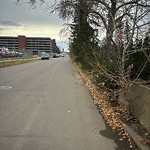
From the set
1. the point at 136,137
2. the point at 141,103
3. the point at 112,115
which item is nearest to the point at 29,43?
the point at 112,115

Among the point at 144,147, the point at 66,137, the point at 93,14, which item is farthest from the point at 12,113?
the point at 93,14

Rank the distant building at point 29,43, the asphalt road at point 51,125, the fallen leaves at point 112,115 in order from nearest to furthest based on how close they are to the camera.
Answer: the asphalt road at point 51,125 < the fallen leaves at point 112,115 < the distant building at point 29,43

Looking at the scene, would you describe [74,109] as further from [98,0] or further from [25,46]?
[25,46]

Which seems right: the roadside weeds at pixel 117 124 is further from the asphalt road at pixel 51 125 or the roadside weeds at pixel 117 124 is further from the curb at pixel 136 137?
the asphalt road at pixel 51 125

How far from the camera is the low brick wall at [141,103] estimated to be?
7425 millimetres

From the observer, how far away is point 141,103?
26.5 feet

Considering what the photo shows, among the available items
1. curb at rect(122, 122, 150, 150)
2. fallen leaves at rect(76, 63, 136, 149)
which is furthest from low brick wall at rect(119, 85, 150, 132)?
fallen leaves at rect(76, 63, 136, 149)

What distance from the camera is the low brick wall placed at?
24.4 feet

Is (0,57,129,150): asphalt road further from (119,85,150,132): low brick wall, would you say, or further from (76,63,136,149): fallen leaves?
(119,85,150,132): low brick wall

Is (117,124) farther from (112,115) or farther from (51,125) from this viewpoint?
(51,125)

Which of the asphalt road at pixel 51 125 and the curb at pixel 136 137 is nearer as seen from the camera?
the curb at pixel 136 137

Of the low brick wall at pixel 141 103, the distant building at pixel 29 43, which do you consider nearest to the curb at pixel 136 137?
the low brick wall at pixel 141 103

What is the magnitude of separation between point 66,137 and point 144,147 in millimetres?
1779

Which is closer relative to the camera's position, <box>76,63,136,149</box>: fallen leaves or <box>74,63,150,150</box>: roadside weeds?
<box>74,63,150,150</box>: roadside weeds
